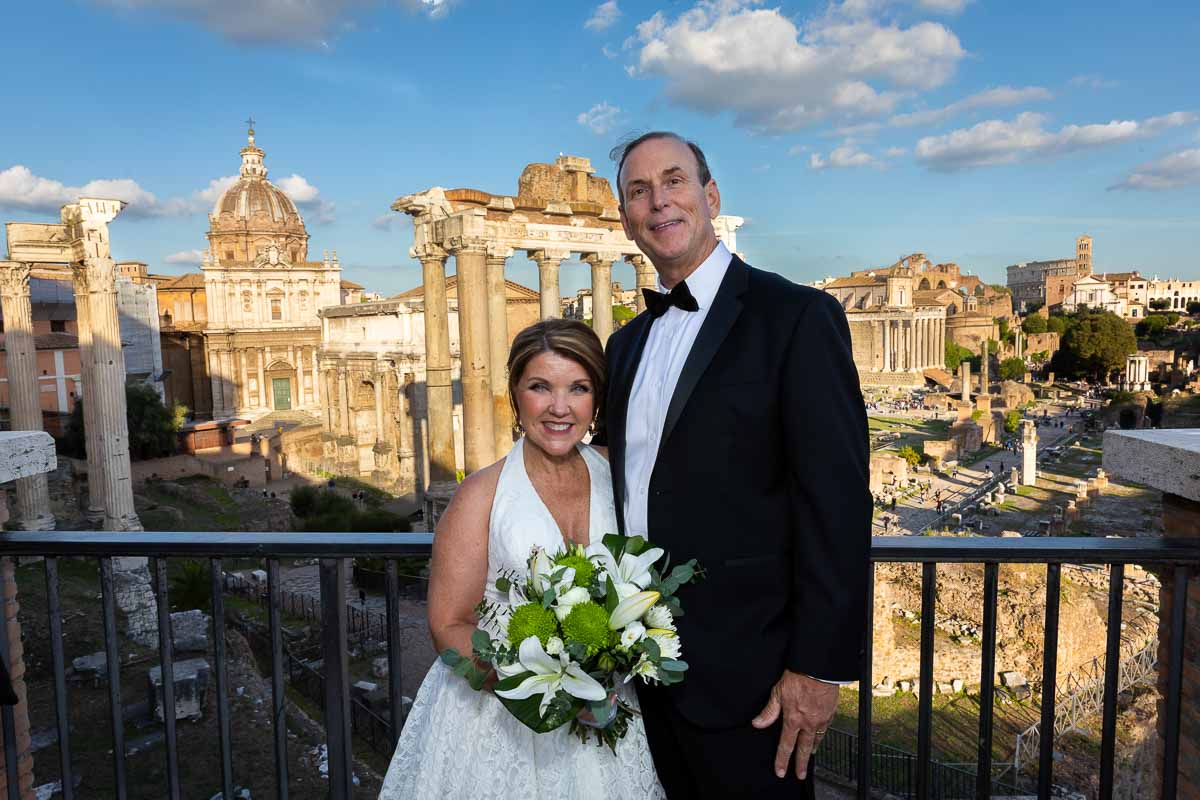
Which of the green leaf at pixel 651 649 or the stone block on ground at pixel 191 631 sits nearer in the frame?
the green leaf at pixel 651 649

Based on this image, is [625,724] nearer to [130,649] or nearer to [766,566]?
[766,566]

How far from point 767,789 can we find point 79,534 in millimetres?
2187

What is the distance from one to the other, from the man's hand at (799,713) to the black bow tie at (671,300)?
0.97 meters

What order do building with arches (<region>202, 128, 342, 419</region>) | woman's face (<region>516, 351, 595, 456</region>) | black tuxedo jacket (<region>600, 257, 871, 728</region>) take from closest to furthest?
black tuxedo jacket (<region>600, 257, 871, 728</region>) → woman's face (<region>516, 351, 595, 456</region>) → building with arches (<region>202, 128, 342, 419</region>)

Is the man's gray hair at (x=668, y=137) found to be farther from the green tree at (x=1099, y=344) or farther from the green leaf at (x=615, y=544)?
the green tree at (x=1099, y=344)

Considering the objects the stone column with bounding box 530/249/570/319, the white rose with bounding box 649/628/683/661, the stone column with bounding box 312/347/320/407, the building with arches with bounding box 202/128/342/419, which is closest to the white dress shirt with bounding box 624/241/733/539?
the white rose with bounding box 649/628/683/661

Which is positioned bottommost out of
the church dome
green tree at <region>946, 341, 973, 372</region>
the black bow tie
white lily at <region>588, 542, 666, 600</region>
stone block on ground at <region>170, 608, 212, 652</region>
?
stone block on ground at <region>170, 608, 212, 652</region>

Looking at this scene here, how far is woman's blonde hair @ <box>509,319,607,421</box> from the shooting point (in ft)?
7.21

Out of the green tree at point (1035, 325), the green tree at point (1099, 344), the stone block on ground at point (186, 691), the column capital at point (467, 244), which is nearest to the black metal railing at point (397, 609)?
the stone block on ground at point (186, 691)

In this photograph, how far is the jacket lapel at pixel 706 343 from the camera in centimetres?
206

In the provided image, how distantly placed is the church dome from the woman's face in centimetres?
4708

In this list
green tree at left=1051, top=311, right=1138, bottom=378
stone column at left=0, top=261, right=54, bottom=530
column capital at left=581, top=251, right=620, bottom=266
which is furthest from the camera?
green tree at left=1051, top=311, right=1138, bottom=378

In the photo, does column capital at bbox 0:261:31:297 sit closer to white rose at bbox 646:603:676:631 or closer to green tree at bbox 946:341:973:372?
white rose at bbox 646:603:676:631

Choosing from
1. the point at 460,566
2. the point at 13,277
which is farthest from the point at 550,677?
the point at 13,277
